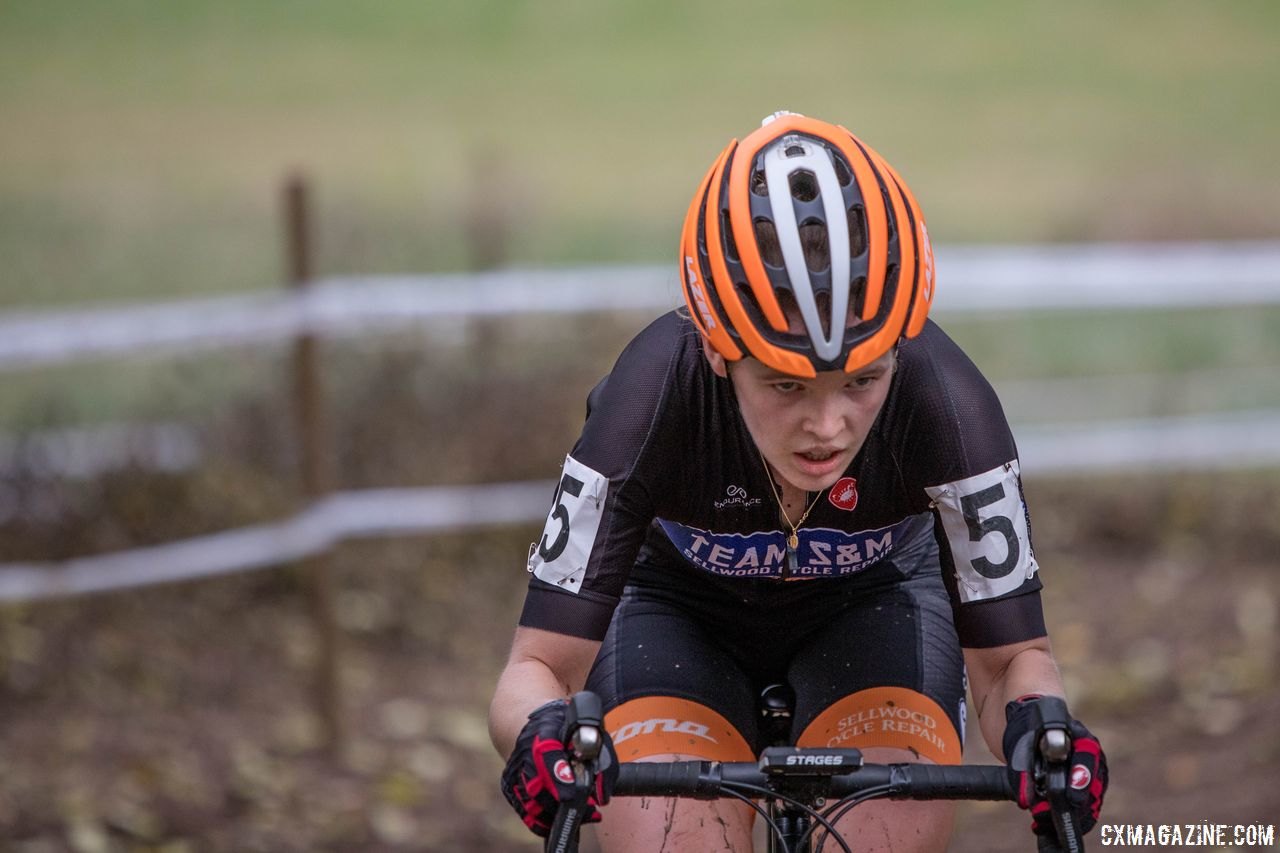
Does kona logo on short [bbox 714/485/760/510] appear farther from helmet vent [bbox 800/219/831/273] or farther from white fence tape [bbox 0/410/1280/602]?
white fence tape [bbox 0/410/1280/602]

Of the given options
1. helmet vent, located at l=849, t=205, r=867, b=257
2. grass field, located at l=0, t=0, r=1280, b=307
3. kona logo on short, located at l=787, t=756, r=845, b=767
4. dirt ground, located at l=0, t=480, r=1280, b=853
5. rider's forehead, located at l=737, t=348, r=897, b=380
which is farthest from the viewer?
grass field, located at l=0, t=0, r=1280, b=307

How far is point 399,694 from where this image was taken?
7.69 m

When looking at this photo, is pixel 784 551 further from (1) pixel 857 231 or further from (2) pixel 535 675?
(1) pixel 857 231

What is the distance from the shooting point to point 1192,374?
36.6 feet

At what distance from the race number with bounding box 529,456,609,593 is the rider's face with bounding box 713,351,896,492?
350 millimetres

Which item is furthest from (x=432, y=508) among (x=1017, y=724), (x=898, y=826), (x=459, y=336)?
(x=1017, y=724)

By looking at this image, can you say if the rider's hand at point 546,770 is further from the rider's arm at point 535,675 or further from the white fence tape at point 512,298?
the white fence tape at point 512,298

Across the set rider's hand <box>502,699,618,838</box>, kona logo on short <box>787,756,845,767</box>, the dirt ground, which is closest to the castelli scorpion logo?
kona logo on short <box>787,756,845,767</box>

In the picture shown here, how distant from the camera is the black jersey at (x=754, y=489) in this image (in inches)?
118

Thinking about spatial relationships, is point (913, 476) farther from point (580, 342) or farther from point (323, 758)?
point (580, 342)

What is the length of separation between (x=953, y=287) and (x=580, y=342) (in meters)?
2.22

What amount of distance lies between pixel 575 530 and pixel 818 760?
0.69 meters

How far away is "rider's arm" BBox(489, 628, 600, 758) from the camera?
296 cm

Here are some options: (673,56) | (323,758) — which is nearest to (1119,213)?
(673,56)
